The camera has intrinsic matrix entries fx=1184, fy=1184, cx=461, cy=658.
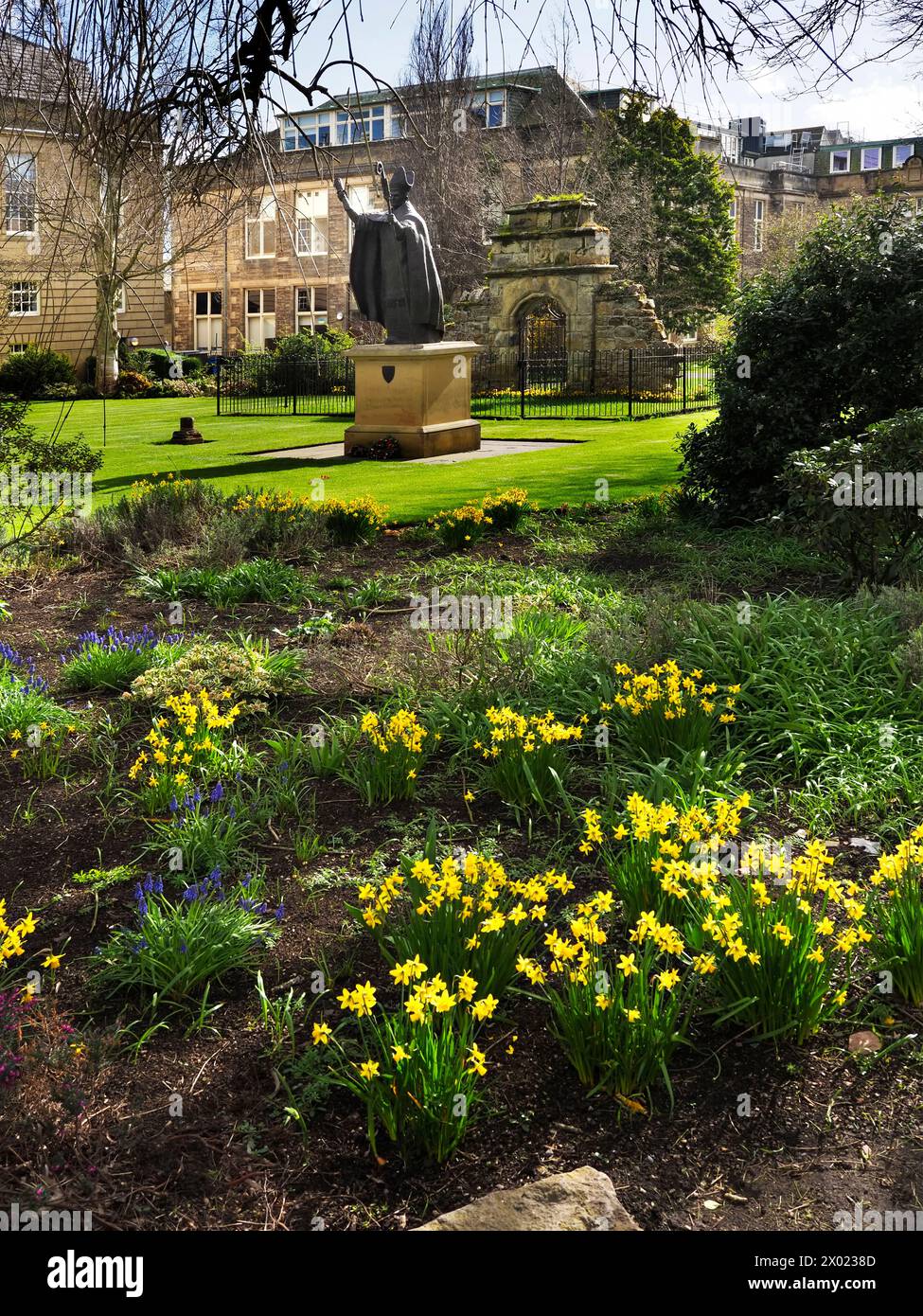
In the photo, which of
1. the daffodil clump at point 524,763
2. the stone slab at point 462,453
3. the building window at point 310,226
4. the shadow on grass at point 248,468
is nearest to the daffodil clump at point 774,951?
the daffodil clump at point 524,763

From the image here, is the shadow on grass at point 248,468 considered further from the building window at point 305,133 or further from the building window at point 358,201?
the building window at point 305,133


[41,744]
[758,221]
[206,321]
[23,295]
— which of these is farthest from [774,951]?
[758,221]

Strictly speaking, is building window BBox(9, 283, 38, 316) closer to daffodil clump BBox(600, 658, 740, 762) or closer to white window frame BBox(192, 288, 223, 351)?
daffodil clump BBox(600, 658, 740, 762)

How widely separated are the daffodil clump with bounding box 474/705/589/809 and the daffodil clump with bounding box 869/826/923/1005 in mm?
1340

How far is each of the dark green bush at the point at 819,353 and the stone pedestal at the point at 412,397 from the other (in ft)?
19.5

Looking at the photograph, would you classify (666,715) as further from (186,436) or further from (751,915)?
(186,436)

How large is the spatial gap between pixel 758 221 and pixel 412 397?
4885 cm

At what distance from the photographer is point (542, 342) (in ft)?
107

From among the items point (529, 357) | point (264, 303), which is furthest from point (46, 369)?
point (264, 303)

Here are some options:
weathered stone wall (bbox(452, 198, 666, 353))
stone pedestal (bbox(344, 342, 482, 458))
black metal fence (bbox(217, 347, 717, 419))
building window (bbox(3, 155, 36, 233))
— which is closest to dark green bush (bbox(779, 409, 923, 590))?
building window (bbox(3, 155, 36, 233))

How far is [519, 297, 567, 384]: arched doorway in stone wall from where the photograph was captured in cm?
2897

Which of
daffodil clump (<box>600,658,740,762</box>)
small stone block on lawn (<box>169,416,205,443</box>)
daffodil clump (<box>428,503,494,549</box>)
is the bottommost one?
daffodil clump (<box>600,658,740,762</box>)

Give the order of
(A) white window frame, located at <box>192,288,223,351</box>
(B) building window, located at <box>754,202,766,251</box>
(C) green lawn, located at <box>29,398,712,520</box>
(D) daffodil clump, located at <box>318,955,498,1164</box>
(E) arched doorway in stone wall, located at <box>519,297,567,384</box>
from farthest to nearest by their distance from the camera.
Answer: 1. (B) building window, located at <box>754,202,766,251</box>
2. (A) white window frame, located at <box>192,288,223,351</box>
3. (E) arched doorway in stone wall, located at <box>519,297,567,384</box>
4. (C) green lawn, located at <box>29,398,712,520</box>
5. (D) daffodil clump, located at <box>318,955,498,1164</box>
